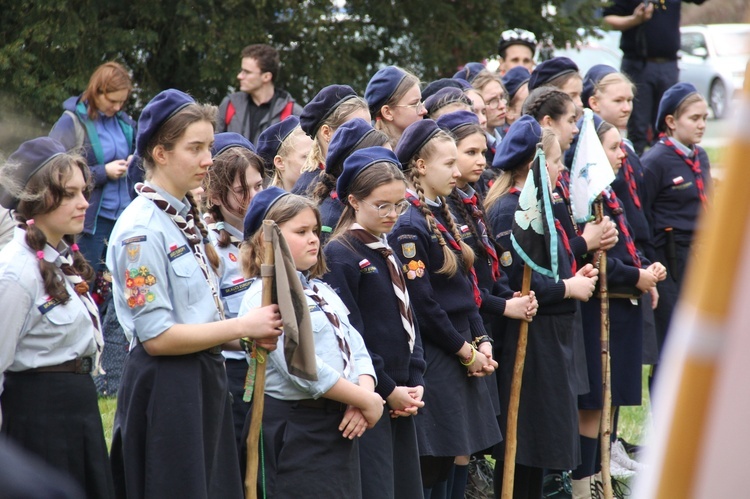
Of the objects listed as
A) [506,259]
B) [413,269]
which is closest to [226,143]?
[413,269]

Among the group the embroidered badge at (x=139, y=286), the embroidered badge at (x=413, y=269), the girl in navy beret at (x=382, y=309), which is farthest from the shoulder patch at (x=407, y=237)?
the embroidered badge at (x=139, y=286)

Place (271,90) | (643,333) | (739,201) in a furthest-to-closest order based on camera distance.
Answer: (271,90), (643,333), (739,201)

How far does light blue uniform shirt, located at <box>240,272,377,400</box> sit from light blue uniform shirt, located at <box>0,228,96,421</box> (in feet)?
2.18

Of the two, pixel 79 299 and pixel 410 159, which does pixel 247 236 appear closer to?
pixel 79 299

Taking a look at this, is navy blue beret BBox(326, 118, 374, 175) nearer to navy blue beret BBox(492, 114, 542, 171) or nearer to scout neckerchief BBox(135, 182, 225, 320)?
navy blue beret BBox(492, 114, 542, 171)

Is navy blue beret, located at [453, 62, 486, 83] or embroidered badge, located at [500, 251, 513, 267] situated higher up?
navy blue beret, located at [453, 62, 486, 83]

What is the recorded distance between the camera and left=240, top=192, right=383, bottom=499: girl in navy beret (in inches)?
160

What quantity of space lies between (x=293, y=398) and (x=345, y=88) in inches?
91.9

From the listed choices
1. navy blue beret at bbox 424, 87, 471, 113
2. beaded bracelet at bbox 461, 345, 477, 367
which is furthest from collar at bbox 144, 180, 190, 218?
navy blue beret at bbox 424, 87, 471, 113

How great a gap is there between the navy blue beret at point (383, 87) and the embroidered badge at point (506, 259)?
113 cm

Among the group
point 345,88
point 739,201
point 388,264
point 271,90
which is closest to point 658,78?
point 271,90

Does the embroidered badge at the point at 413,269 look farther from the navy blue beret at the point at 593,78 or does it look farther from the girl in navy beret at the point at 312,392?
the navy blue beret at the point at 593,78

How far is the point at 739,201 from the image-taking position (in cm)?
100

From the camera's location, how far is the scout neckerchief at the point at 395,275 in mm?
4539
